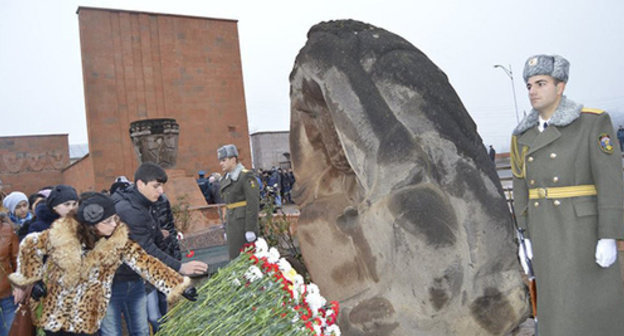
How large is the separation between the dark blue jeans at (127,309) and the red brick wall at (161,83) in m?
17.5

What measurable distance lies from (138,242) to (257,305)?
5.21 feet

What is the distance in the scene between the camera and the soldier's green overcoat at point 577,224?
2.43m

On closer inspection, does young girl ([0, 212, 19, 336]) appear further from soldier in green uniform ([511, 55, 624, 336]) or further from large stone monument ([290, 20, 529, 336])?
soldier in green uniform ([511, 55, 624, 336])

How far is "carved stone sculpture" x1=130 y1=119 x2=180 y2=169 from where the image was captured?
13.2 metres

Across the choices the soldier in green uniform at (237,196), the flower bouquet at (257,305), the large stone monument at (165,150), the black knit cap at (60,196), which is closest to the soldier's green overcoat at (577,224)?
the flower bouquet at (257,305)

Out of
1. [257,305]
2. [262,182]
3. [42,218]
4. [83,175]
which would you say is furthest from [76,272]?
[83,175]

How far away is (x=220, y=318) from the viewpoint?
2434 mm

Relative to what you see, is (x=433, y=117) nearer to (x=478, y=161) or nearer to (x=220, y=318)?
(x=478, y=161)

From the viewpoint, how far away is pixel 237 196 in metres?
5.24

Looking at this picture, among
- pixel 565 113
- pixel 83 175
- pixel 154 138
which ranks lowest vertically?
pixel 565 113

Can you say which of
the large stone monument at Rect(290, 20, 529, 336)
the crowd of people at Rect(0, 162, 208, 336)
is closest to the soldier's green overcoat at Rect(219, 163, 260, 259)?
the crowd of people at Rect(0, 162, 208, 336)

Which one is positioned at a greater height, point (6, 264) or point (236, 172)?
point (236, 172)

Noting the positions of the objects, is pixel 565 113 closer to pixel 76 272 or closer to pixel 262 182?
pixel 76 272

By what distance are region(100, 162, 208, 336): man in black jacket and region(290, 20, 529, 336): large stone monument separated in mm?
1363
